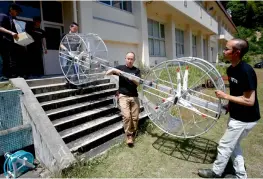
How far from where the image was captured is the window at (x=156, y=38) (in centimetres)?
1491

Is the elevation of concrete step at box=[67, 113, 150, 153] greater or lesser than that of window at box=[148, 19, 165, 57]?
lesser

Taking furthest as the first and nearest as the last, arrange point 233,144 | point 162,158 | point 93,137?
point 93,137, point 162,158, point 233,144

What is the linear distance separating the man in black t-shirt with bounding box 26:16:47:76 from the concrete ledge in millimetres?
2338

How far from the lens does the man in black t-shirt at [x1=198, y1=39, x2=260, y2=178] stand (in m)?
3.05

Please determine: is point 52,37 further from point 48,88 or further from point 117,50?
point 48,88

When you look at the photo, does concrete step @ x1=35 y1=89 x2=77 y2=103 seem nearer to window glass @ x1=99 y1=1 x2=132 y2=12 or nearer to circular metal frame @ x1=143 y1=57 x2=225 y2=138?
circular metal frame @ x1=143 y1=57 x2=225 y2=138

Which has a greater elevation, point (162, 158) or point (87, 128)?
point (87, 128)

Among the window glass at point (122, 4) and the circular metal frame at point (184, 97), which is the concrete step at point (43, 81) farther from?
the window glass at point (122, 4)

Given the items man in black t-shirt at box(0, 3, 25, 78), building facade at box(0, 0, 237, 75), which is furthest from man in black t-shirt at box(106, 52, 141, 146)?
building facade at box(0, 0, 237, 75)

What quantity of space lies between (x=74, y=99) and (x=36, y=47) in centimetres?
241

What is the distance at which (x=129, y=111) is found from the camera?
4734mm

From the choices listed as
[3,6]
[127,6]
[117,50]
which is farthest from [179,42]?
[3,6]

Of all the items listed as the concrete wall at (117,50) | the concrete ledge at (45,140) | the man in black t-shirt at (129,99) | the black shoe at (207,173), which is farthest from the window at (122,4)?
the black shoe at (207,173)

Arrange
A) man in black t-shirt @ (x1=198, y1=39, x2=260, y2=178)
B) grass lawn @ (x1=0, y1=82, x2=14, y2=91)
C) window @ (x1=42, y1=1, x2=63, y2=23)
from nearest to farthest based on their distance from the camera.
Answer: man in black t-shirt @ (x1=198, y1=39, x2=260, y2=178)
grass lawn @ (x1=0, y1=82, x2=14, y2=91)
window @ (x1=42, y1=1, x2=63, y2=23)
